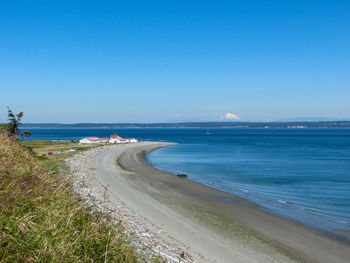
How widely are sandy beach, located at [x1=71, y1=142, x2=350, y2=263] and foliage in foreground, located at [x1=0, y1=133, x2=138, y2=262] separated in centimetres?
173

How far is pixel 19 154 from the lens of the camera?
37.5 feet

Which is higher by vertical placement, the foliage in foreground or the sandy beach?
the foliage in foreground

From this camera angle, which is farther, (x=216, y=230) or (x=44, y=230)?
(x=216, y=230)

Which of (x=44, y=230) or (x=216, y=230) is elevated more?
(x=44, y=230)

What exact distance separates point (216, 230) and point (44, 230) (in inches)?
433

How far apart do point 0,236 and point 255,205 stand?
18927 millimetres

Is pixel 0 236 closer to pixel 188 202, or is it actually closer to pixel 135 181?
pixel 188 202

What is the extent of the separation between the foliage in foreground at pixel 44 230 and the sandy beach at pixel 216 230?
5.67 ft

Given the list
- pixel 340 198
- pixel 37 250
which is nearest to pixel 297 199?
pixel 340 198

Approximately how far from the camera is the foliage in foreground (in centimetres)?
545

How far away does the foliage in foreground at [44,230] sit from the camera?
17.9 feet

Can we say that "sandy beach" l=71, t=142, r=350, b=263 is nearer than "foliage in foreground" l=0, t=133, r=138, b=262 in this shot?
Result: No

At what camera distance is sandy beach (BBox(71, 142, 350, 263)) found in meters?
12.2

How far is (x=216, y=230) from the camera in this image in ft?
50.4
